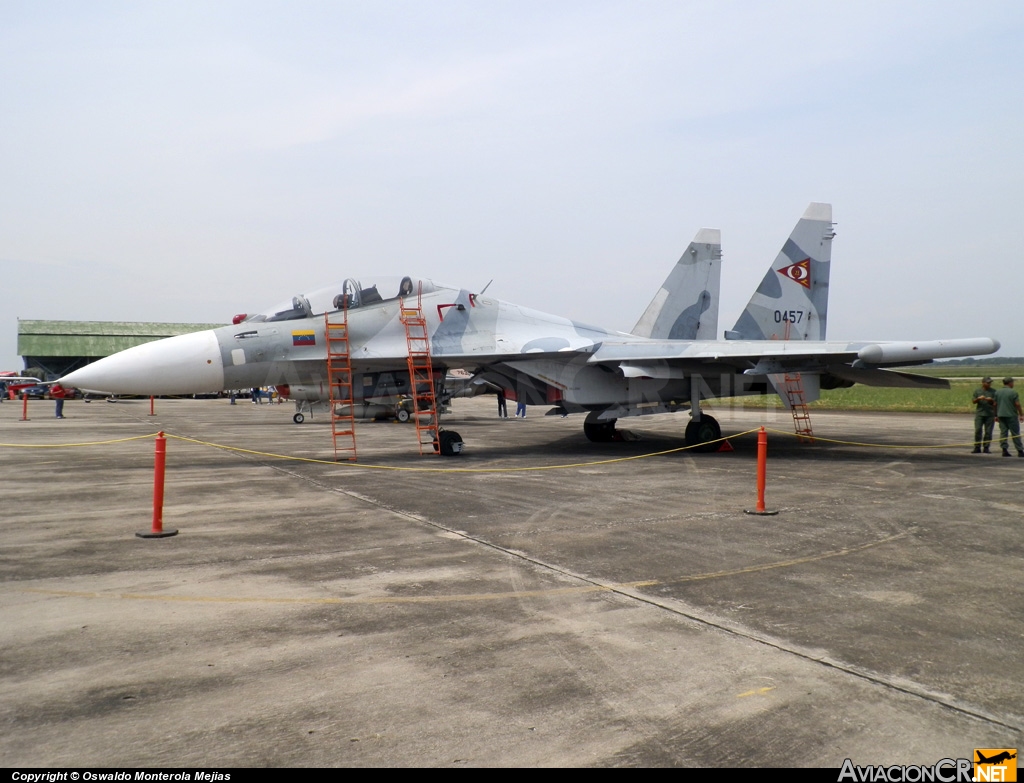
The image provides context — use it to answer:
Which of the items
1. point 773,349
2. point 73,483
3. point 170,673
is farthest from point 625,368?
point 170,673

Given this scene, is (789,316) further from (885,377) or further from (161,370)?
(161,370)

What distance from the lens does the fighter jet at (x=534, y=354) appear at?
10609 millimetres

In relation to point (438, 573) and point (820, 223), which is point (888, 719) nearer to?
point (438, 573)

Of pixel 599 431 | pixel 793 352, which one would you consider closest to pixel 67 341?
pixel 599 431

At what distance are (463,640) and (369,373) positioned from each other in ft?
29.2

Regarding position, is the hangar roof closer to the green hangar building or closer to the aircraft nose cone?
the green hangar building

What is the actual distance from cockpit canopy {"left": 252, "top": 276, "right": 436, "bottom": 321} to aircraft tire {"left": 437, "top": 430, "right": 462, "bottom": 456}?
2.60 metres

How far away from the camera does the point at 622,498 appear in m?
8.52

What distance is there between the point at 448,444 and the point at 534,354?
2.24 meters

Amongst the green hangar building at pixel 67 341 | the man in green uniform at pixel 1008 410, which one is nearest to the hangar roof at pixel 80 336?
the green hangar building at pixel 67 341

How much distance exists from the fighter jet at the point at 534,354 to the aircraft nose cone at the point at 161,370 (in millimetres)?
17

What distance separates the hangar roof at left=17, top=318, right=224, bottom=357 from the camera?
61875 millimetres

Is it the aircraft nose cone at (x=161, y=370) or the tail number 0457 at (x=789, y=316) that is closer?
the aircraft nose cone at (x=161, y=370)

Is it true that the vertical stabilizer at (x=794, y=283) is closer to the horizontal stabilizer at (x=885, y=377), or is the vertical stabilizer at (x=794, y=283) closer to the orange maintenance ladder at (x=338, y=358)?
the horizontal stabilizer at (x=885, y=377)
